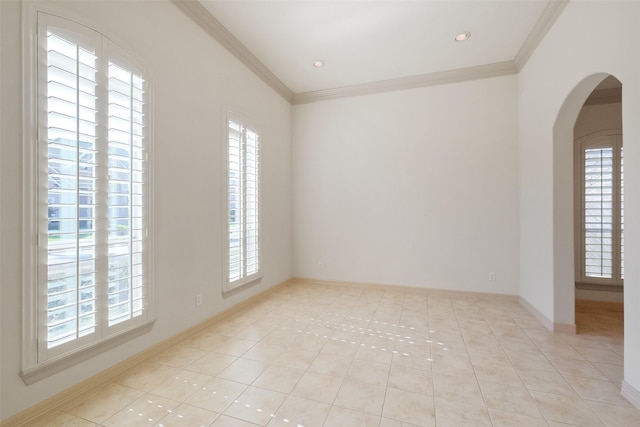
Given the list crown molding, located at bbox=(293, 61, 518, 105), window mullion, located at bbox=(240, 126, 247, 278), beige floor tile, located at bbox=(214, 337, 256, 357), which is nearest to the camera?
beige floor tile, located at bbox=(214, 337, 256, 357)

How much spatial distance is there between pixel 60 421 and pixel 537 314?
452 cm

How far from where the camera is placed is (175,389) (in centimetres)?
203

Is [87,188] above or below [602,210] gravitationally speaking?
above

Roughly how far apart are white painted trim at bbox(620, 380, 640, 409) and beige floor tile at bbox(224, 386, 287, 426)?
7.61 feet

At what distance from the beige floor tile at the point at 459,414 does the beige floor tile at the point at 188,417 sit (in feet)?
4.67

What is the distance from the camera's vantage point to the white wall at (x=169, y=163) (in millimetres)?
1590

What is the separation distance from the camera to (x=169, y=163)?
2.64m

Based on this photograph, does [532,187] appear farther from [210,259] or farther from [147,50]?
[147,50]

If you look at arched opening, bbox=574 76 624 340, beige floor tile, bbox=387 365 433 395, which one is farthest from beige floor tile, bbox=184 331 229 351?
arched opening, bbox=574 76 624 340

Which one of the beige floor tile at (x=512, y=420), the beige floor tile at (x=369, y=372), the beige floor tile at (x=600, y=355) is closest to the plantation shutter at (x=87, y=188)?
the beige floor tile at (x=369, y=372)

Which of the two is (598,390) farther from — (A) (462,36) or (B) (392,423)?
(A) (462,36)

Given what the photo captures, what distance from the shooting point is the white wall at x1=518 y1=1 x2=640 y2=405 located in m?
1.85

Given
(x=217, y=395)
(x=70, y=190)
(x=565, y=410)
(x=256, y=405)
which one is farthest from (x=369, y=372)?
(x=70, y=190)

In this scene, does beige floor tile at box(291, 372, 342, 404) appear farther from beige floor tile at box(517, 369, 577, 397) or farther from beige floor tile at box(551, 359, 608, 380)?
beige floor tile at box(551, 359, 608, 380)
